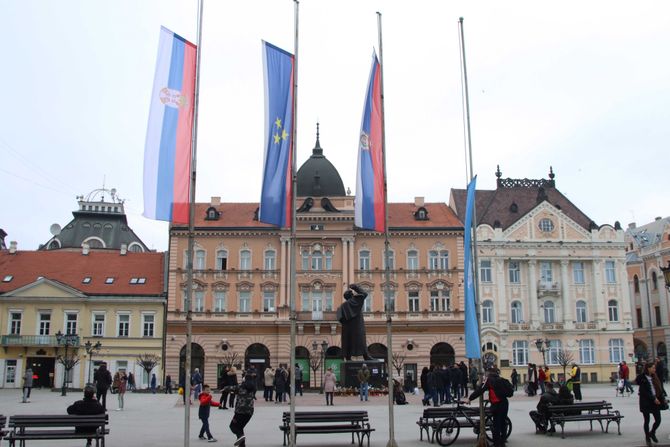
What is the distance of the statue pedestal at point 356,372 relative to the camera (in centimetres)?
3188

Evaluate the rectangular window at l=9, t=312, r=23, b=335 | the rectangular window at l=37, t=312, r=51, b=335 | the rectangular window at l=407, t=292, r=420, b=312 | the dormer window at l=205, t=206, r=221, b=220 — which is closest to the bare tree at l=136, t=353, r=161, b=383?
the rectangular window at l=37, t=312, r=51, b=335

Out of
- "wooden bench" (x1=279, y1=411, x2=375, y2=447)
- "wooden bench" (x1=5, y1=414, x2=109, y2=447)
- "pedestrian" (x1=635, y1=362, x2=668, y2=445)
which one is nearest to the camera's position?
"wooden bench" (x1=5, y1=414, x2=109, y2=447)

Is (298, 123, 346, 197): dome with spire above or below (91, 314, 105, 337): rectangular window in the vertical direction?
above

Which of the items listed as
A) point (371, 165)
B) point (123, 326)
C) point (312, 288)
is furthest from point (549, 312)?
point (371, 165)

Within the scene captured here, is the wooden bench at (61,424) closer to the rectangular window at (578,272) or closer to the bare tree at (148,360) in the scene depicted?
the bare tree at (148,360)

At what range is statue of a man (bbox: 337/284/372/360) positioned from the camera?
2872 cm

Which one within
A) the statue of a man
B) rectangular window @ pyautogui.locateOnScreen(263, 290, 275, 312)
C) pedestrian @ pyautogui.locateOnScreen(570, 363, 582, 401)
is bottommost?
pedestrian @ pyautogui.locateOnScreen(570, 363, 582, 401)

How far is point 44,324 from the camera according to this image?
5369cm

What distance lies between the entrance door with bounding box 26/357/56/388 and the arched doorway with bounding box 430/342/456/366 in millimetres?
27347

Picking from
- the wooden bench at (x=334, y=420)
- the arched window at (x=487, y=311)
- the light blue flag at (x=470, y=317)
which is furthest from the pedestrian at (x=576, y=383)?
the arched window at (x=487, y=311)

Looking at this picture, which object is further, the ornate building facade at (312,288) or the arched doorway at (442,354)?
the arched doorway at (442,354)

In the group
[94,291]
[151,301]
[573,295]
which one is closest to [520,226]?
[573,295]

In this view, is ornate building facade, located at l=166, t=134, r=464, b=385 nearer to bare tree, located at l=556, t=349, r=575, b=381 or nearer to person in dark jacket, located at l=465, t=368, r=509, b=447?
bare tree, located at l=556, t=349, r=575, b=381

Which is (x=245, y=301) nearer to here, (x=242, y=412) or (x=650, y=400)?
(x=242, y=412)
